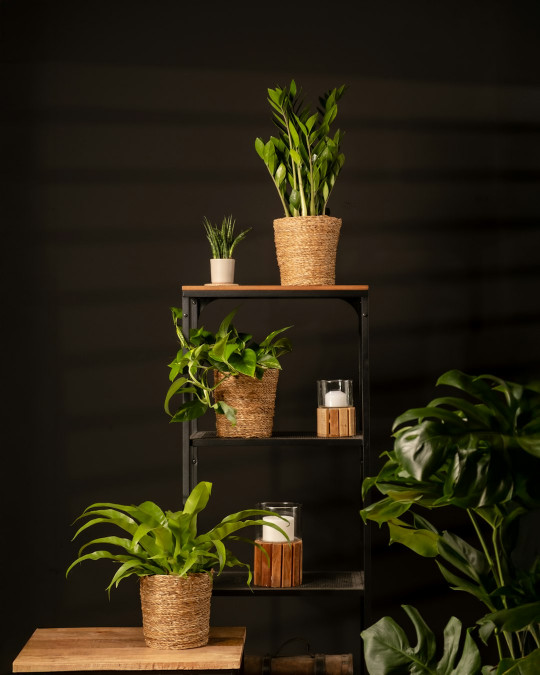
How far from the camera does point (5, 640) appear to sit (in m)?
3.17

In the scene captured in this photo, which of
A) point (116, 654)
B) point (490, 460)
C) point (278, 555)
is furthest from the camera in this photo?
point (278, 555)

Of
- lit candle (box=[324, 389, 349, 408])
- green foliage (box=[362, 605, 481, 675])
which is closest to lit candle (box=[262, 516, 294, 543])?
lit candle (box=[324, 389, 349, 408])

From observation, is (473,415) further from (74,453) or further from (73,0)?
(73,0)

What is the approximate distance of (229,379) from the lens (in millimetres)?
2791

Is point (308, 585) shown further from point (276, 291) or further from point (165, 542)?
point (276, 291)

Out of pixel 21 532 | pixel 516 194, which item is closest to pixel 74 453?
pixel 21 532

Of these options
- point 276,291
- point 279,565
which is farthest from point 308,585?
point 276,291

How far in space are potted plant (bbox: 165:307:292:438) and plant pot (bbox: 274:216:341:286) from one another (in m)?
0.20

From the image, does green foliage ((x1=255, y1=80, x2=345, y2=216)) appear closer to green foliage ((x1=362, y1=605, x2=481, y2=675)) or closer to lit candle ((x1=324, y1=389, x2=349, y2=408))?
lit candle ((x1=324, y1=389, x2=349, y2=408))

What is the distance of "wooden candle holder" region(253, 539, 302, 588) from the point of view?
2729 millimetres

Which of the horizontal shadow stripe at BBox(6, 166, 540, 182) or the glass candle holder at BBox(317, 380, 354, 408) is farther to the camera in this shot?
the horizontal shadow stripe at BBox(6, 166, 540, 182)

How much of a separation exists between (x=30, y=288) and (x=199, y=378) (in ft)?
2.75

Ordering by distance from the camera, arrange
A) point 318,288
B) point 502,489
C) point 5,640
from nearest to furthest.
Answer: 1. point 502,489
2. point 318,288
3. point 5,640

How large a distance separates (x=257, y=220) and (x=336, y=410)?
856 millimetres
